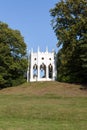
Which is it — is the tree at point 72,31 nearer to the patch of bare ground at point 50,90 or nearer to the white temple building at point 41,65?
the patch of bare ground at point 50,90

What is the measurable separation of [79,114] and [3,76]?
33.4m

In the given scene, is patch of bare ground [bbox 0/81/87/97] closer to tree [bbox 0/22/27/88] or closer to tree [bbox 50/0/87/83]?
tree [bbox 50/0/87/83]

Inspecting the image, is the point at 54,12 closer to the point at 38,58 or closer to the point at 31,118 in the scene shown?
the point at 31,118

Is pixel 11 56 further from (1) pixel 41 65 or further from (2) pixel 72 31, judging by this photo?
(1) pixel 41 65

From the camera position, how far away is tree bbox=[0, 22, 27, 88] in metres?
51.6

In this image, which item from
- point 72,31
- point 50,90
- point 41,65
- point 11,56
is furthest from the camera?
point 41,65

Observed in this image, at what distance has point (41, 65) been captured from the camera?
89875 mm

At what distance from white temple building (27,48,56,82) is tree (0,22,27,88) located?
30.6 metres

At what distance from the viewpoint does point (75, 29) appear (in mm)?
45656

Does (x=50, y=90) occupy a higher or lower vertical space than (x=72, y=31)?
lower

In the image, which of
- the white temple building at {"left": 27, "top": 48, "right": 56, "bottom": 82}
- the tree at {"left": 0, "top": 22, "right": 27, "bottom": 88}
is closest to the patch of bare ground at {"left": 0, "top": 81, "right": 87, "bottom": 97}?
the tree at {"left": 0, "top": 22, "right": 27, "bottom": 88}

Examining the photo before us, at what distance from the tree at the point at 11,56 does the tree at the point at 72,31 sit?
6.89 metres

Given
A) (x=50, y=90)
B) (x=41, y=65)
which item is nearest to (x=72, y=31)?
(x=50, y=90)

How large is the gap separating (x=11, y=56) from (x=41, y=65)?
3684 centimetres
